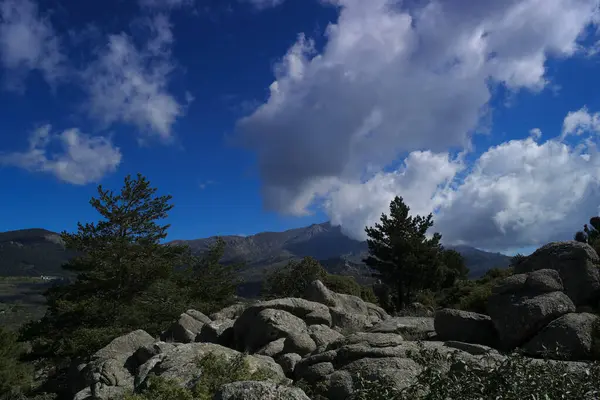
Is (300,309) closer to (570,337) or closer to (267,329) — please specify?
(267,329)

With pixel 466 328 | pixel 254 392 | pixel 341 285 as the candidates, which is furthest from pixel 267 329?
pixel 341 285

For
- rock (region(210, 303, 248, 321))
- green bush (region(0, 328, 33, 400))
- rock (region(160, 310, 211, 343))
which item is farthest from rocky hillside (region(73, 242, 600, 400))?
green bush (region(0, 328, 33, 400))

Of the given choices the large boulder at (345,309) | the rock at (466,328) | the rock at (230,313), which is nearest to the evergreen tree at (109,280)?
the rock at (230,313)

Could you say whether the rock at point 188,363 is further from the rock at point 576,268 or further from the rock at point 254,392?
the rock at point 576,268

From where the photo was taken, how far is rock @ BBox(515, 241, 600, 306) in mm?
15773

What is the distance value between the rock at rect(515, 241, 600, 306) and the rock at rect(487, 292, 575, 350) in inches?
106

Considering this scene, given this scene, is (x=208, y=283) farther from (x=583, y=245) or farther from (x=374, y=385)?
(x=374, y=385)

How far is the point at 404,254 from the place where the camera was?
4438 cm

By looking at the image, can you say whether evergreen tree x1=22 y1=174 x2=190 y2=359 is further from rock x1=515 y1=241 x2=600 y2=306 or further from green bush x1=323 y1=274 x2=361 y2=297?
rock x1=515 y1=241 x2=600 y2=306

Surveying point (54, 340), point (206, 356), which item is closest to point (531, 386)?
point (206, 356)

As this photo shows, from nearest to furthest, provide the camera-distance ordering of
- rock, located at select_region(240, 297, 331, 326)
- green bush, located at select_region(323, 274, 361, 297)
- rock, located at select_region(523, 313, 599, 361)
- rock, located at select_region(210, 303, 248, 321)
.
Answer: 1. rock, located at select_region(523, 313, 599, 361)
2. rock, located at select_region(240, 297, 331, 326)
3. rock, located at select_region(210, 303, 248, 321)
4. green bush, located at select_region(323, 274, 361, 297)

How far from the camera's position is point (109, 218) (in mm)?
32969

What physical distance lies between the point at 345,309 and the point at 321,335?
687cm

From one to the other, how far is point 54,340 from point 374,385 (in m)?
29.4
